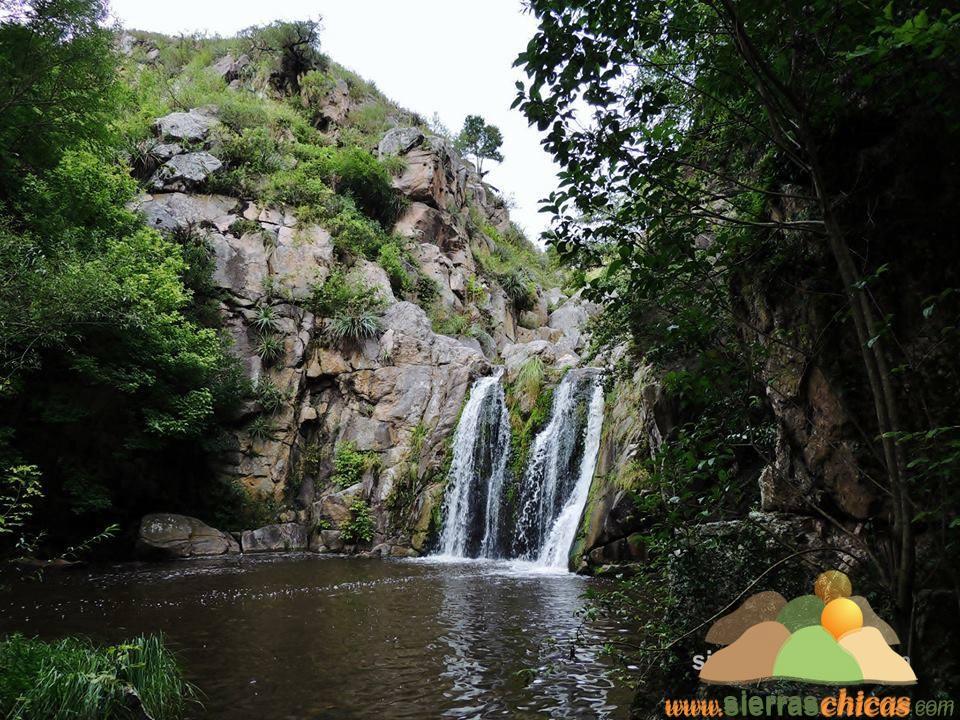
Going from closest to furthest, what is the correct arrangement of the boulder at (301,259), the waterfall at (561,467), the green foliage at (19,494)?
1. the green foliage at (19,494)
2. the waterfall at (561,467)
3. the boulder at (301,259)

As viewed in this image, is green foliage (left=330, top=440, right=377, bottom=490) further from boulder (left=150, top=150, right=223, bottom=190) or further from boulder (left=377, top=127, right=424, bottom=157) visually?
boulder (left=377, top=127, right=424, bottom=157)

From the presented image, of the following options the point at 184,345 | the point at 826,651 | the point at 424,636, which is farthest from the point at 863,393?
the point at 184,345

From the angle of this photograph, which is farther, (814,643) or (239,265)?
(239,265)

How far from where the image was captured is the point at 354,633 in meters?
6.85

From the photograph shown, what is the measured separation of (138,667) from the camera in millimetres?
4410

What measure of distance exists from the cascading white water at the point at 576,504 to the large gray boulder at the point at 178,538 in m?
8.42

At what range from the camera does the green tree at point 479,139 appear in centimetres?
4150

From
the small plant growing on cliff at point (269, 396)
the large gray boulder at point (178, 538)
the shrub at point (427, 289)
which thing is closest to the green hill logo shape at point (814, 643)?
the large gray boulder at point (178, 538)

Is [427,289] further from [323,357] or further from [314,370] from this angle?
[314,370]

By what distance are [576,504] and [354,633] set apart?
711cm

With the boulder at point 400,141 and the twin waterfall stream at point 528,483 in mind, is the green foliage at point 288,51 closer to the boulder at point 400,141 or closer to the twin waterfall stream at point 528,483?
the boulder at point 400,141

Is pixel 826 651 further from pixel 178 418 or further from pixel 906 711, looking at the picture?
pixel 178 418

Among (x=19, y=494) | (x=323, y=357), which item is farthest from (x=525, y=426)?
(x=19, y=494)

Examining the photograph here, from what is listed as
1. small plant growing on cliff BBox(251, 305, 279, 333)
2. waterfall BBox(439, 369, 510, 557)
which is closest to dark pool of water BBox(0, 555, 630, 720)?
waterfall BBox(439, 369, 510, 557)
